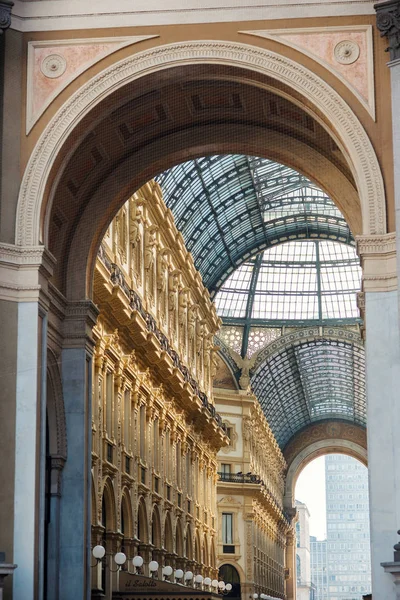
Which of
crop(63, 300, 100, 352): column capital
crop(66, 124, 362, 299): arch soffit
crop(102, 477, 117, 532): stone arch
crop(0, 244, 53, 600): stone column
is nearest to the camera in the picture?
crop(0, 244, 53, 600): stone column

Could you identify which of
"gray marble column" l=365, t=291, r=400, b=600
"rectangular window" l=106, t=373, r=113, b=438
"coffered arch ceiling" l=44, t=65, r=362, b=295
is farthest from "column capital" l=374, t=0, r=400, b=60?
"rectangular window" l=106, t=373, r=113, b=438

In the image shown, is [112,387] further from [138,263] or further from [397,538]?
[397,538]

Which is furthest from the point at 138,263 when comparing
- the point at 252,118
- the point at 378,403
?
the point at 378,403

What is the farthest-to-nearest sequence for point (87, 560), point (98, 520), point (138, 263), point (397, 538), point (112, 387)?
point (138, 263) < point (112, 387) < point (98, 520) < point (87, 560) < point (397, 538)

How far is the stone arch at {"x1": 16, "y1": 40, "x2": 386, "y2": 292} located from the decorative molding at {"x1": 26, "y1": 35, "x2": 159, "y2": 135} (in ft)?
1.12

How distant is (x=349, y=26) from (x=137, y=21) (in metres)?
4.31

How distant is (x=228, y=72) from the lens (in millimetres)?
24031

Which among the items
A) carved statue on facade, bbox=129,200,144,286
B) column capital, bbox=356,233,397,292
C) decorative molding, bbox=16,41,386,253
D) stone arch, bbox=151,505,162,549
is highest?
carved statue on facade, bbox=129,200,144,286

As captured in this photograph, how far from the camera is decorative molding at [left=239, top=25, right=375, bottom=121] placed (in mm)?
22766

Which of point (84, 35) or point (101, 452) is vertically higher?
point (84, 35)

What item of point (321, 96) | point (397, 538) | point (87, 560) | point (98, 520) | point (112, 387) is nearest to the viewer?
point (397, 538)

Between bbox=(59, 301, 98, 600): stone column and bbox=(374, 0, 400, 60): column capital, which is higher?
bbox=(374, 0, 400, 60): column capital

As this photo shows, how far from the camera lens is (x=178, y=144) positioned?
92.0 feet

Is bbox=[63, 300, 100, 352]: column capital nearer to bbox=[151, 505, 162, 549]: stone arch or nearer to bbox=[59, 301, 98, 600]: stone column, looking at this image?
bbox=[59, 301, 98, 600]: stone column
